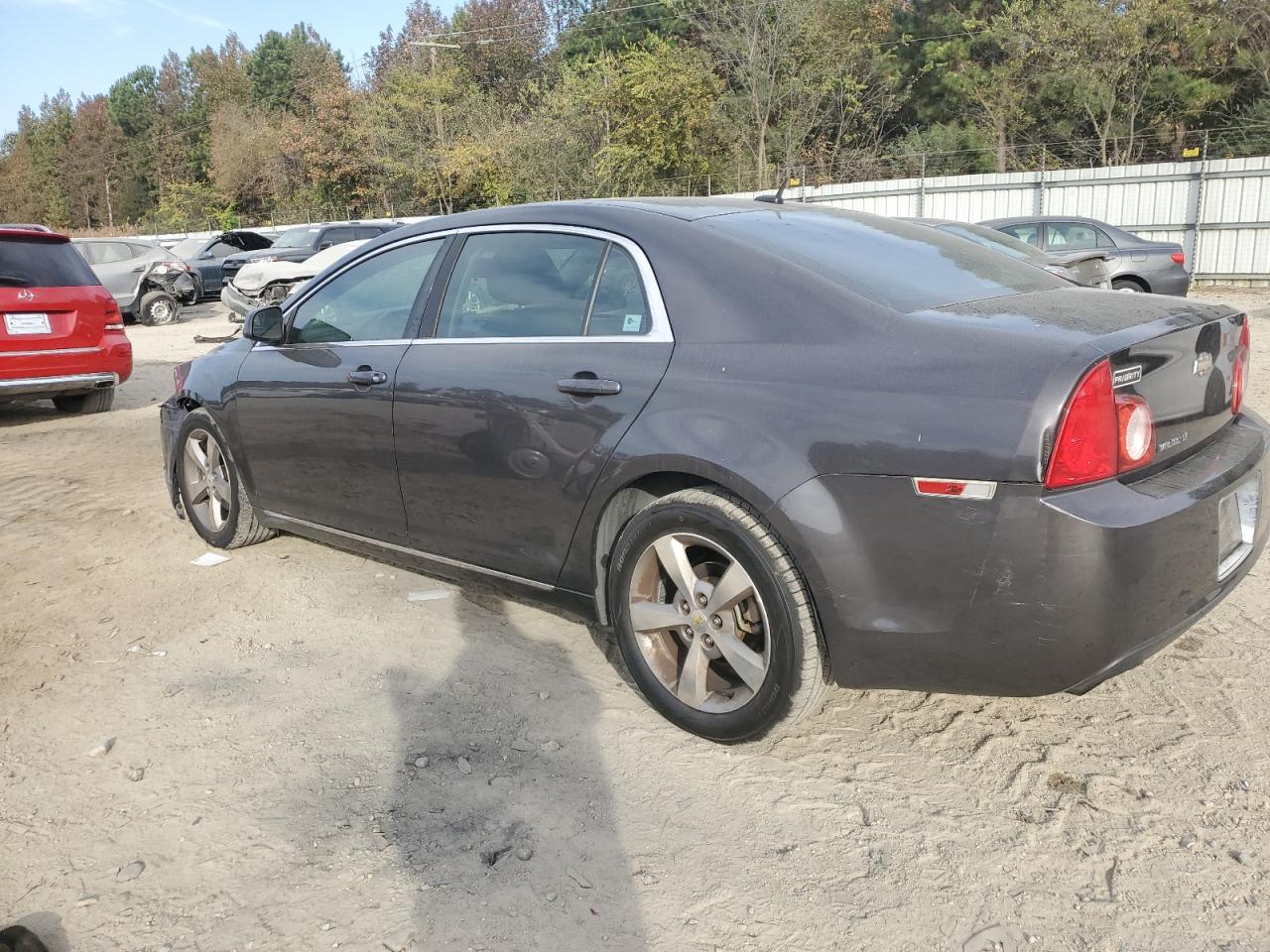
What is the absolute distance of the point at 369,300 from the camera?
4172mm

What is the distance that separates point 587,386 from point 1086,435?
4.82ft

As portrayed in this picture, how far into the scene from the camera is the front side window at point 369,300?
3955 mm

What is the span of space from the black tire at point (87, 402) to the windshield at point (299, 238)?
10.1 m

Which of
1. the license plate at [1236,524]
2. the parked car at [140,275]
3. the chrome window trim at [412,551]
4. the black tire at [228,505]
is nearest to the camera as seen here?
the license plate at [1236,524]

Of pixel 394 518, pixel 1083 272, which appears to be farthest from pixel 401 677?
pixel 1083 272

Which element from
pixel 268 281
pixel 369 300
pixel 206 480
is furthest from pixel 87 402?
pixel 369 300

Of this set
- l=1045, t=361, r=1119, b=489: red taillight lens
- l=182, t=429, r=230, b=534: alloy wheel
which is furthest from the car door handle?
l=182, t=429, r=230, b=534: alloy wheel

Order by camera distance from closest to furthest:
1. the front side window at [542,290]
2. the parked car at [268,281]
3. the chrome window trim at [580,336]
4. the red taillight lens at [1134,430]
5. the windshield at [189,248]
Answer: the red taillight lens at [1134,430], the chrome window trim at [580,336], the front side window at [542,290], the parked car at [268,281], the windshield at [189,248]

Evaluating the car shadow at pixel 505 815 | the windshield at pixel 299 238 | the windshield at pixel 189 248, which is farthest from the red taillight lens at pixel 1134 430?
the windshield at pixel 189 248

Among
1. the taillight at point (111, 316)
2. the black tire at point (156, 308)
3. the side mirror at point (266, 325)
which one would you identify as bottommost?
the black tire at point (156, 308)

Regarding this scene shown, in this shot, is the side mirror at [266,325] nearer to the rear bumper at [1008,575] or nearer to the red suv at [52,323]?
the rear bumper at [1008,575]

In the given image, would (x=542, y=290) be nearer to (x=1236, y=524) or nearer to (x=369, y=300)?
(x=369, y=300)

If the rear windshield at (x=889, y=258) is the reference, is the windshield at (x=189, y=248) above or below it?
below

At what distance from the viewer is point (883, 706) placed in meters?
3.33
